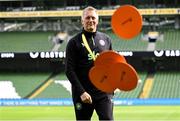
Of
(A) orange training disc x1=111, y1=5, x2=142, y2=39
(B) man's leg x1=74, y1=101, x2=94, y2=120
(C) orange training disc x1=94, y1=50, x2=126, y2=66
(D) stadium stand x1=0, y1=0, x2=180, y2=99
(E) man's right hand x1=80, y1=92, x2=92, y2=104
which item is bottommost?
(D) stadium stand x1=0, y1=0, x2=180, y2=99

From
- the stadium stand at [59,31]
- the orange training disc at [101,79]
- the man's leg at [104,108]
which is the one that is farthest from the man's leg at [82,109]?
the stadium stand at [59,31]

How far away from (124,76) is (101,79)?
259mm

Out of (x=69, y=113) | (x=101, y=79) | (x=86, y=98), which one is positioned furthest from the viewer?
(x=69, y=113)

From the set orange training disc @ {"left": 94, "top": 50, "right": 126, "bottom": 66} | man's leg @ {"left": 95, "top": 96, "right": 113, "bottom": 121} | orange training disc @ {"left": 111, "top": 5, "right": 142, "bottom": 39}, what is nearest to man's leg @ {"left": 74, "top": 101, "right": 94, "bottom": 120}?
man's leg @ {"left": 95, "top": 96, "right": 113, "bottom": 121}

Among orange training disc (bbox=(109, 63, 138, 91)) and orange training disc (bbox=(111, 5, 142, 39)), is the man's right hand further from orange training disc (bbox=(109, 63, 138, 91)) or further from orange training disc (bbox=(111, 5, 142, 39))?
orange training disc (bbox=(111, 5, 142, 39))

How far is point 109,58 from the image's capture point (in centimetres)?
523

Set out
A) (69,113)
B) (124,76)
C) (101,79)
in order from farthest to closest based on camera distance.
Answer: (69,113) → (101,79) → (124,76)

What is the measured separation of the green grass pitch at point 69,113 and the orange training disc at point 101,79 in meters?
9.59

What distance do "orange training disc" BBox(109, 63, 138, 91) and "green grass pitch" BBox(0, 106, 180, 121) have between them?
9732 mm

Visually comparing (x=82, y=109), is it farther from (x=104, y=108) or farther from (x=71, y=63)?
(x=71, y=63)

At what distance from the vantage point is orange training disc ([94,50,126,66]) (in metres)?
5.19

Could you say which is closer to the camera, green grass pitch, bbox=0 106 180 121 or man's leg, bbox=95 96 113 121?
man's leg, bbox=95 96 113 121

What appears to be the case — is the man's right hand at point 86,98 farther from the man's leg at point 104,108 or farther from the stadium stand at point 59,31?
the stadium stand at point 59,31

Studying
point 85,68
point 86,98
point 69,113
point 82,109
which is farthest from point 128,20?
point 69,113
